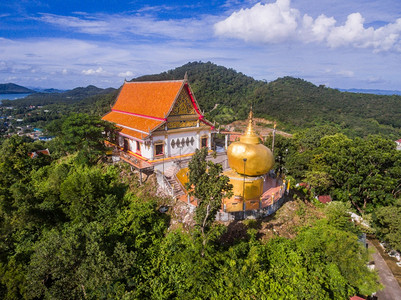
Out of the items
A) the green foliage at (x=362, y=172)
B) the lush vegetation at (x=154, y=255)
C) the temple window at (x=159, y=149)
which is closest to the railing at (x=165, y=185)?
the lush vegetation at (x=154, y=255)

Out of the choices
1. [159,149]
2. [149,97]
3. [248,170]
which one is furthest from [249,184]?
[149,97]

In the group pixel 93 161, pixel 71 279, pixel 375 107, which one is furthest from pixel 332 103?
pixel 71 279

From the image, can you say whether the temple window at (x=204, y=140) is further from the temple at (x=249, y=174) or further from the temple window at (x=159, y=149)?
the temple at (x=249, y=174)

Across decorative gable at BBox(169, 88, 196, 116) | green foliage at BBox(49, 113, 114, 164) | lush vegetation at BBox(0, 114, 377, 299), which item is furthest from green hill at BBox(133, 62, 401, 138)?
lush vegetation at BBox(0, 114, 377, 299)

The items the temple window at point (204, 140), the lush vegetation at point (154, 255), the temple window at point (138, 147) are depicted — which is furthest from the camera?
the temple window at point (204, 140)

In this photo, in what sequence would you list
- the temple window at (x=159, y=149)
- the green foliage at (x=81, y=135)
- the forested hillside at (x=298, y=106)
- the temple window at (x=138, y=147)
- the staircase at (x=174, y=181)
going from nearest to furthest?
the staircase at (x=174, y=181) → the green foliage at (x=81, y=135) → the temple window at (x=159, y=149) → the temple window at (x=138, y=147) → the forested hillside at (x=298, y=106)

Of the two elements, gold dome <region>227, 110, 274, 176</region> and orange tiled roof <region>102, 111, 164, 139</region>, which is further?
orange tiled roof <region>102, 111, 164, 139</region>

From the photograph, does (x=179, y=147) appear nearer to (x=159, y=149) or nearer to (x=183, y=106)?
(x=159, y=149)

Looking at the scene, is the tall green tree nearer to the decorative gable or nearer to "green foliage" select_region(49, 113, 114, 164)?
the decorative gable
